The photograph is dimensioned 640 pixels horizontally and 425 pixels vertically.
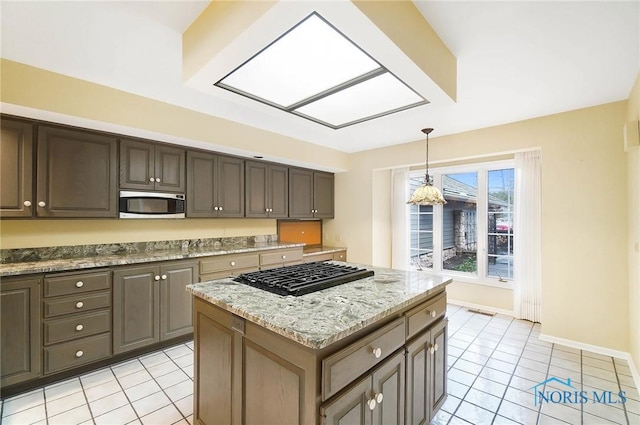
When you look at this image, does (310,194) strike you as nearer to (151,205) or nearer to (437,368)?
(151,205)

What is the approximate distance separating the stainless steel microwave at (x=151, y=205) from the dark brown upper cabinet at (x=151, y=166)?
70 millimetres

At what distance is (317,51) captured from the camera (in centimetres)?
143

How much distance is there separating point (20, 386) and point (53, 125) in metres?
2.12

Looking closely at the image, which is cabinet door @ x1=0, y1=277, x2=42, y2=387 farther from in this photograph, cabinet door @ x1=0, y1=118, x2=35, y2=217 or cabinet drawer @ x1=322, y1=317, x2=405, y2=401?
cabinet drawer @ x1=322, y1=317, x2=405, y2=401

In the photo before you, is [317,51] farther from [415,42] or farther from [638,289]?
[638,289]

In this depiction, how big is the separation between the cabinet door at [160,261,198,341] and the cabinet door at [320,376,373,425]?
2.38 m

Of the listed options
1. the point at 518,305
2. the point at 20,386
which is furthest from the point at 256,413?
the point at 518,305

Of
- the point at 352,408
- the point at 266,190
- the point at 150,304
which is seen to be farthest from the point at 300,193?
the point at 352,408

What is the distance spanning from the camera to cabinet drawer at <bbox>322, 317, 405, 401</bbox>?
1070 mm

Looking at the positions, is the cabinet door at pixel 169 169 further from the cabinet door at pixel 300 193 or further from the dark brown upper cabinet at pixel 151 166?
the cabinet door at pixel 300 193

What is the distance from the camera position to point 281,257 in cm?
392

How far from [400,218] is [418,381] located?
3355mm

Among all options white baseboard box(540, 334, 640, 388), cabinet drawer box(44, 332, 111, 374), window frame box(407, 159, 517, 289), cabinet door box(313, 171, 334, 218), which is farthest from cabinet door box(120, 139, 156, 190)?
white baseboard box(540, 334, 640, 388)

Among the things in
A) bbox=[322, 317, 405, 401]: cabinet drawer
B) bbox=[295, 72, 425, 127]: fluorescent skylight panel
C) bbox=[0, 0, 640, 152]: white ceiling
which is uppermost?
bbox=[0, 0, 640, 152]: white ceiling
